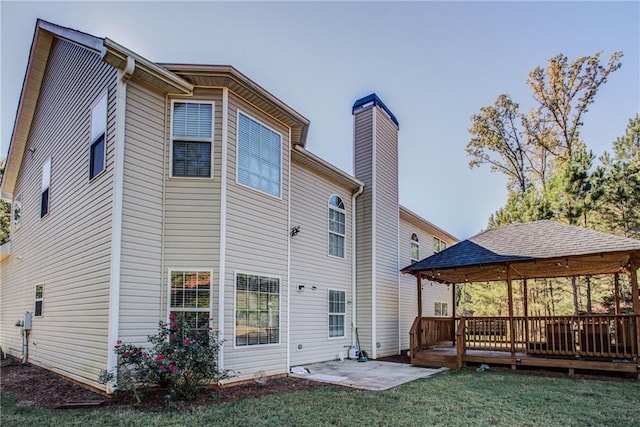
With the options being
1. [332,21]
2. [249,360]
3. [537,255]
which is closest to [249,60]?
[332,21]

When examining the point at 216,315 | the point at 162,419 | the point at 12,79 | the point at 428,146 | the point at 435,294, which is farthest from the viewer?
the point at 428,146

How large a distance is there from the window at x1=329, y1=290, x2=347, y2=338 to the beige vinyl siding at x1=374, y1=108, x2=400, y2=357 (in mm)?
1093

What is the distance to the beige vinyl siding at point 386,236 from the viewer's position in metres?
12.3

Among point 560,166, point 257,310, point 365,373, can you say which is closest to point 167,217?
point 257,310

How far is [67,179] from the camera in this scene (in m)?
8.57

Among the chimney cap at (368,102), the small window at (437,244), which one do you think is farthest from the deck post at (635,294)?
the small window at (437,244)

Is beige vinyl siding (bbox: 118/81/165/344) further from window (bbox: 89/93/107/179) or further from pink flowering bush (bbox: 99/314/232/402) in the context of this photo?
window (bbox: 89/93/107/179)

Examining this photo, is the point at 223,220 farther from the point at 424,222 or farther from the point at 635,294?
the point at 424,222

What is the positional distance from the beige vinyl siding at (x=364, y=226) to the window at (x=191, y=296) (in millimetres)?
6014

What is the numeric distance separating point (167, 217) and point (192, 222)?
42 centimetres

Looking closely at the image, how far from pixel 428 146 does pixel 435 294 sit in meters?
10.9

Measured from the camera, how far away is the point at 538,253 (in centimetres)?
977

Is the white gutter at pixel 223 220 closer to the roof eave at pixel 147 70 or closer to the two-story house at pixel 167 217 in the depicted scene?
the two-story house at pixel 167 217

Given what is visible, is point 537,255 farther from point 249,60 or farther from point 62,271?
point 62,271
